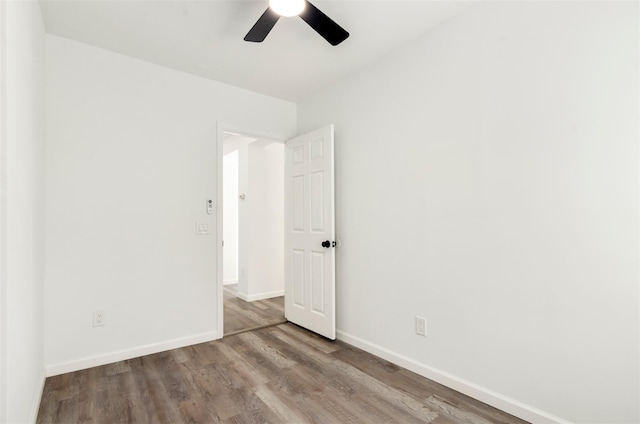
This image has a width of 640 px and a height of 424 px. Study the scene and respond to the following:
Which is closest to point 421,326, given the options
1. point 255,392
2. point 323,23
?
point 255,392

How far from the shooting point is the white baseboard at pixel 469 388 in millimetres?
1821

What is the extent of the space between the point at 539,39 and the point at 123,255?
3.21m

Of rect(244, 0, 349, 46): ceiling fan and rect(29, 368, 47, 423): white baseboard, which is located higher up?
rect(244, 0, 349, 46): ceiling fan

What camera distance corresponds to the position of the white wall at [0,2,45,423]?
3.89 ft

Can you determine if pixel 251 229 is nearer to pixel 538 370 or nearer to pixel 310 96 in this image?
pixel 310 96

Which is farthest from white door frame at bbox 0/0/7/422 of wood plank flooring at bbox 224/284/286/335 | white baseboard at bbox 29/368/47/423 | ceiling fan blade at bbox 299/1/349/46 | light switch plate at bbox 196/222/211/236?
wood plank flooring at bbox 224/284/286/335

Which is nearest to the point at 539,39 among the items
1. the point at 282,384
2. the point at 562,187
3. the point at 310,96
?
the point at 562,187

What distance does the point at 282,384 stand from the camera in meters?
2.27

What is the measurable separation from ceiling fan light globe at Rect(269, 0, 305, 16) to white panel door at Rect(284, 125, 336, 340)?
1281 mm

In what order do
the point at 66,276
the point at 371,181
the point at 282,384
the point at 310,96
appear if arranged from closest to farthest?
1. the point at 282,384
2. the point at 66,276
3. the point at 371,181
4. the point at 310,96

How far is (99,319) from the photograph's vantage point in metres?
2.56

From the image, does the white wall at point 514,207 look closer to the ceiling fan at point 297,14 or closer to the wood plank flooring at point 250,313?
the ceiling fan at point 297,14

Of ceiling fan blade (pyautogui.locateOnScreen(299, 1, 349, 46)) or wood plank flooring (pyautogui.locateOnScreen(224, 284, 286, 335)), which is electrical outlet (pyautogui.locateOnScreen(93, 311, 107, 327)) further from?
ceiling fan blade (pyautogui.locateOnScreen(299, 1, 349, 46))

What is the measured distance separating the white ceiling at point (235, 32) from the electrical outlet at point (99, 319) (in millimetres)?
2078
